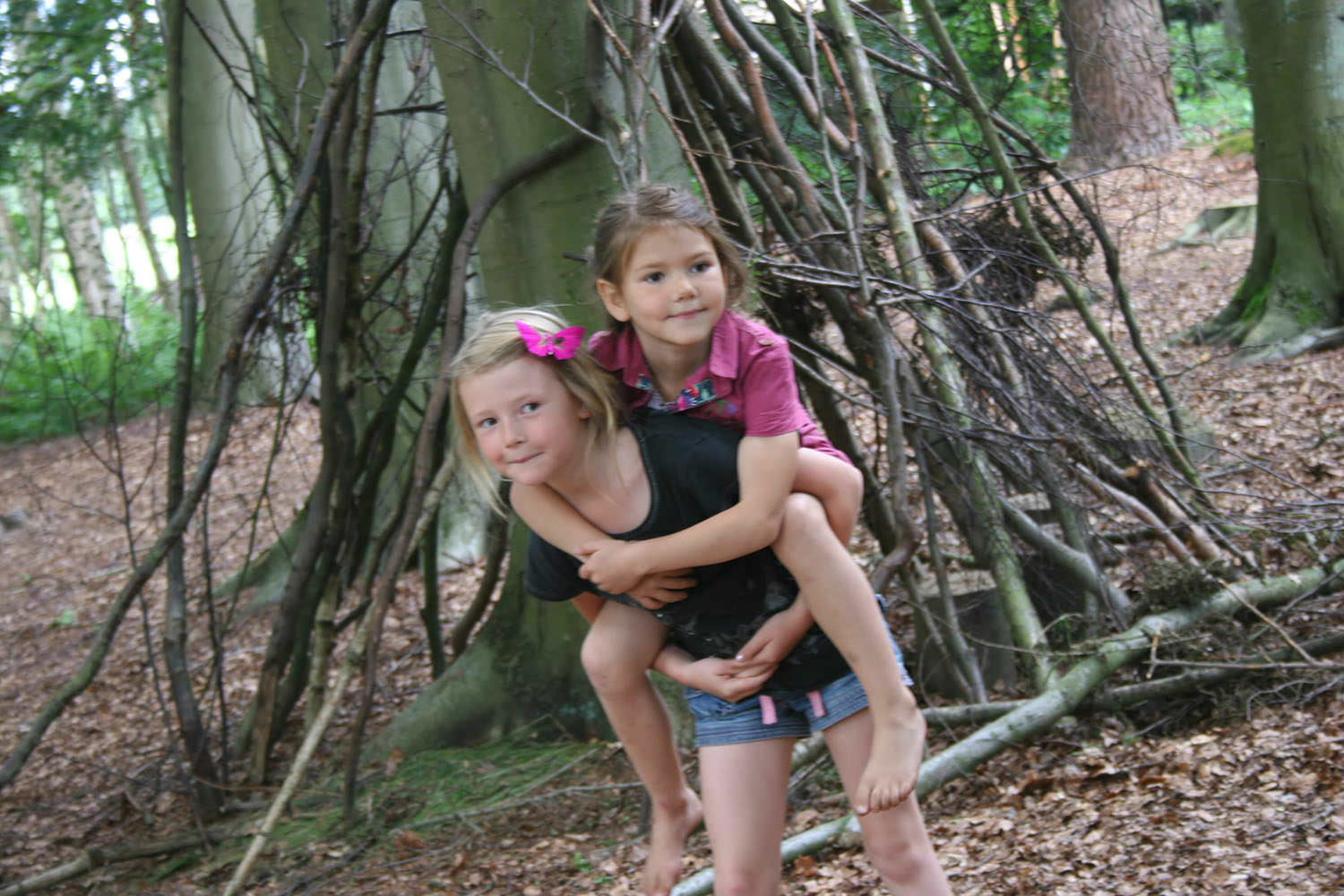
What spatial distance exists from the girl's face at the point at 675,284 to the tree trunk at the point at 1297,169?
17.1 feet

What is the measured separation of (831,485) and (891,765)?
18.8 inches

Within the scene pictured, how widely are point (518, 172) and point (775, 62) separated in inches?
41.9

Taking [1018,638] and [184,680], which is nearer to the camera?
[1018,638]

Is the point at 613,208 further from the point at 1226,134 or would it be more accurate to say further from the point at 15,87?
the point at 1226,134

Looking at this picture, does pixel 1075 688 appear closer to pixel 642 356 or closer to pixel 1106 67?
pixel 642 356

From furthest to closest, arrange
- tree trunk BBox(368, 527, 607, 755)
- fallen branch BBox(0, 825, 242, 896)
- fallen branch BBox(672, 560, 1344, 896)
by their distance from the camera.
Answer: tree trunk BBox(368, 527, 607, 755), fallen branch BBox(0, 825, 242, 896), fallen branch BBox(672, 560, 1344, 896)

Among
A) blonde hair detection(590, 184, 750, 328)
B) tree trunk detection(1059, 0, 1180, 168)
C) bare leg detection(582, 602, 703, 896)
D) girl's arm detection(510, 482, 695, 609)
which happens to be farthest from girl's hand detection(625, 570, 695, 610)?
tree trunk detection(1059, 0, 1180, 168)

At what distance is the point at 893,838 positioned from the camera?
195 cm

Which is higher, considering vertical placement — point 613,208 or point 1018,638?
point 613,208

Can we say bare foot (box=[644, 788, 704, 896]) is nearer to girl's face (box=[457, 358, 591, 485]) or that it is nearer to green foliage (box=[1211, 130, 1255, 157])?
girl's face (box=[457, 358, 591, 485])

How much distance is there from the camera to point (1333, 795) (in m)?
2.72

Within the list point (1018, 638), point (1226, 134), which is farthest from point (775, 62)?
point (1226, 134)

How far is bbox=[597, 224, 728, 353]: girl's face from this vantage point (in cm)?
186

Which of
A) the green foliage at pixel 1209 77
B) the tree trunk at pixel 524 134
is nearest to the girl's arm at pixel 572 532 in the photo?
the tree trunk at pixel 524 134
